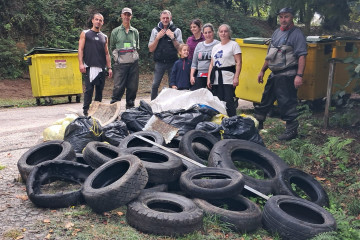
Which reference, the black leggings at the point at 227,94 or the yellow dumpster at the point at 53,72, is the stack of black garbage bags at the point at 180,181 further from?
the yellow dumpster at the point at 53,72

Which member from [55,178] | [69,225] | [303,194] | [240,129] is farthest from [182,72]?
[69,225]

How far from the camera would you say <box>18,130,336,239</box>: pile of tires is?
421 cm

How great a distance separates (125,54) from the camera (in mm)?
8891

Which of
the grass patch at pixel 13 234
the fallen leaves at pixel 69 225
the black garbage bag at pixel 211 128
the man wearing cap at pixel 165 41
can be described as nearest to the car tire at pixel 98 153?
the fallen leaves at pixel 69 225

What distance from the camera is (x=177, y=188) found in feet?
17.0

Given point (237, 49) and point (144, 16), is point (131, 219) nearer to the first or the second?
point (237, 49)

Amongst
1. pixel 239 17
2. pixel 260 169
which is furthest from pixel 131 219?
pixel 239 17

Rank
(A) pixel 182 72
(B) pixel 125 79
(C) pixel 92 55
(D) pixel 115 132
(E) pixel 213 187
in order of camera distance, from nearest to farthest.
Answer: (E) pixel 213 187
(D) pixel 115 132
(A) pixel 182 72
(C) pixel 92 55
(B) pixel 125 79

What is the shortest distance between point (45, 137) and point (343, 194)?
15.6 ft

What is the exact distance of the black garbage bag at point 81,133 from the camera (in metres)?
6.25

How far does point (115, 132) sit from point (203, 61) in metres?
2.31

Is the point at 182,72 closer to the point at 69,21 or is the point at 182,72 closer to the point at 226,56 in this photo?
the point at 226,56

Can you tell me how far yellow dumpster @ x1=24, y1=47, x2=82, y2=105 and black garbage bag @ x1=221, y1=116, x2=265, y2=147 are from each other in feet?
23.8

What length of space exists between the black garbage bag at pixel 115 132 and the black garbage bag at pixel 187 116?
0.71m
